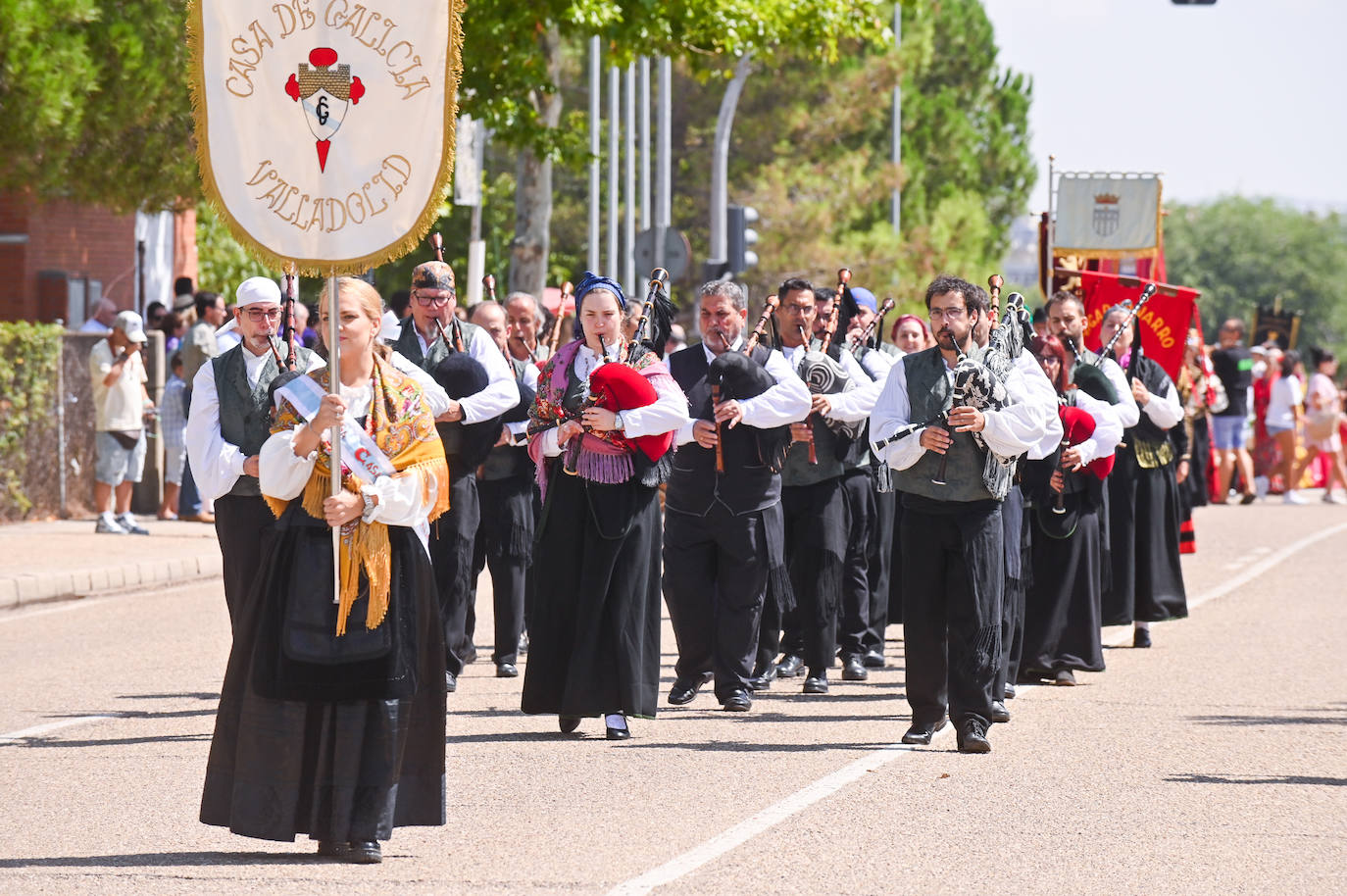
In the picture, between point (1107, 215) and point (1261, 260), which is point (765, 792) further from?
point (1261, 260)

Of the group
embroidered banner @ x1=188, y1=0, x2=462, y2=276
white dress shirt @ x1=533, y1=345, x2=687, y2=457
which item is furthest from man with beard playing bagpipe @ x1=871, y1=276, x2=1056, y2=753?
embroidered banner @ x1=188, y1=0, x2=462, y2=276

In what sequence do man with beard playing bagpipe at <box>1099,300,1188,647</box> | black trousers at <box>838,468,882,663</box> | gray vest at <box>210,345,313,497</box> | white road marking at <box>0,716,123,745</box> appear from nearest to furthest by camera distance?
gray vest at <box>210,345,313,497</box>
white road marking at <box>0,716,123,745</box>
black trousers at <box>838,468,882,663</box>
man with beard playing bagpipe at <box>1099,300,1188,647</box>

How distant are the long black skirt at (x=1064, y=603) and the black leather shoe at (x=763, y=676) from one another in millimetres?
1354

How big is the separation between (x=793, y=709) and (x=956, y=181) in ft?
163

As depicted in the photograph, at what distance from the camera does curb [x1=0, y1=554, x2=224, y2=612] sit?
15625 millimetres

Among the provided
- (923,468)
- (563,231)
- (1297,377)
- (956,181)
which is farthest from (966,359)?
(956,181)

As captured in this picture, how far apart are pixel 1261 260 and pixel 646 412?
108237 mm

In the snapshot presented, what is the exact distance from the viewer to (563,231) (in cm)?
4725

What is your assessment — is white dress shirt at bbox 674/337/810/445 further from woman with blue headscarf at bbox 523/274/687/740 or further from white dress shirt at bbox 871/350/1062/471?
white dress shirt at bbox 871/350/1062/471

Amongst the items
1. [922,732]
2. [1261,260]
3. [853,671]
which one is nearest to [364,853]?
[922,732]

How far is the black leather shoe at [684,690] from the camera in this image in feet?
37.1

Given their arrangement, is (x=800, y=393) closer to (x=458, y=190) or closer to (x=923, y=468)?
(x=923, y=468)

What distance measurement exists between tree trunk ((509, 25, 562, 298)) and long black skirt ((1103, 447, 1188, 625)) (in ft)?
39.2

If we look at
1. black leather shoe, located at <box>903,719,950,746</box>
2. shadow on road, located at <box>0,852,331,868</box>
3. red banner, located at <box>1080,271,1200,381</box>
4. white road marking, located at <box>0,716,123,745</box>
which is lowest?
white road marking, located at <box>0,716,123,745</box>
